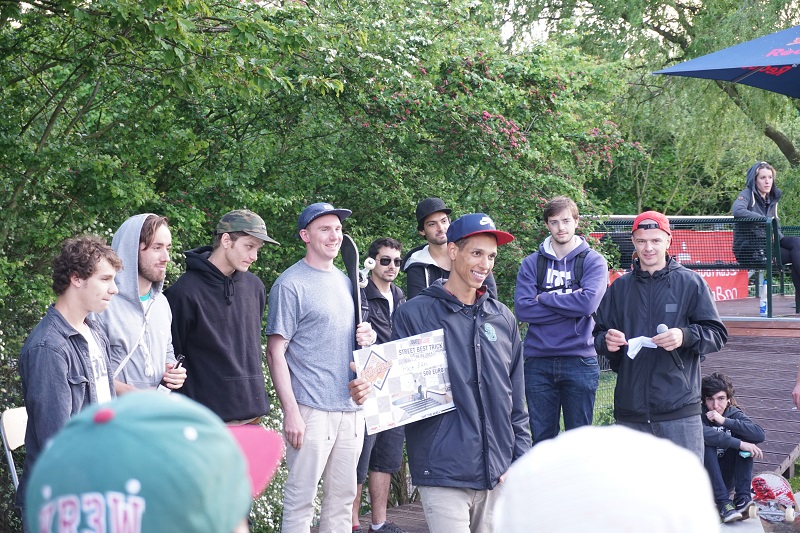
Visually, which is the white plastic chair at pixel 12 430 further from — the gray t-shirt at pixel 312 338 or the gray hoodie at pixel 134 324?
the gray t-shirt at pixel 312 338

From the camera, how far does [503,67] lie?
36.6ft

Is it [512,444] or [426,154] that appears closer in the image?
[512,444]

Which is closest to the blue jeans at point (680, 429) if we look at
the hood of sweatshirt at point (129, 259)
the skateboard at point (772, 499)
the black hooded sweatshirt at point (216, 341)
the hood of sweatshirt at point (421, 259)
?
the hood of sweatshirt at point (421, 259)

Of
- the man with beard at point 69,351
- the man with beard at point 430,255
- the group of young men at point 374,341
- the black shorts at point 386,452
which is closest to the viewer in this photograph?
the man with beard at point 69,351

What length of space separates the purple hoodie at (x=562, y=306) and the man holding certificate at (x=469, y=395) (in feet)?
4.98

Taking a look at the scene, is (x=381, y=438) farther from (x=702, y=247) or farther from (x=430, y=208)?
(x=702, y=247)

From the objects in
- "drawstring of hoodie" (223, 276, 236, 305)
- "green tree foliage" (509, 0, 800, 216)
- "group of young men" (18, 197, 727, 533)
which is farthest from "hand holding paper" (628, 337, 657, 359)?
"green tree foliage" (509, 0, 800, 216)

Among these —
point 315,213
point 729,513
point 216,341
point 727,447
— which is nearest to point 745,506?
point 729,513

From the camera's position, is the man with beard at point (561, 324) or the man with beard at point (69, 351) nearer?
the man with beard at point (69, 351)

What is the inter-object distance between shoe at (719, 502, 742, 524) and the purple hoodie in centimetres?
195

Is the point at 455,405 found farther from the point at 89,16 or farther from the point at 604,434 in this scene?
the point at 89,16

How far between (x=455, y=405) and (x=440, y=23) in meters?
7.36

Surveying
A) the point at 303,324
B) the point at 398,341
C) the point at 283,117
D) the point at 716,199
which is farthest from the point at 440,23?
the point at 716,199

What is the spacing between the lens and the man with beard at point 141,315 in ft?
15.3
